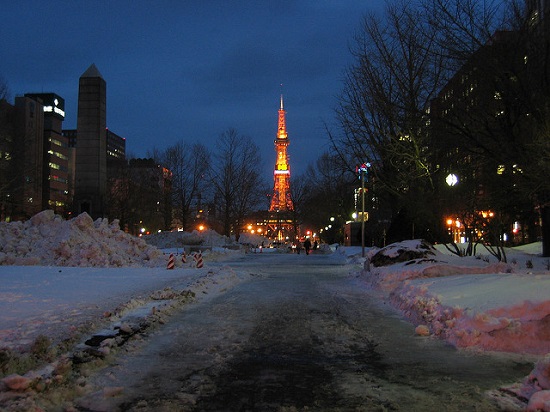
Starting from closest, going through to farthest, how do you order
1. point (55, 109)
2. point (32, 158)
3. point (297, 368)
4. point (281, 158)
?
point (297, 368)
point (32, 158)
point (55, 109)
point (281, 158)

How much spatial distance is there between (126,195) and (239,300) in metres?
54.2

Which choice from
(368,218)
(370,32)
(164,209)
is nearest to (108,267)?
(370,32)

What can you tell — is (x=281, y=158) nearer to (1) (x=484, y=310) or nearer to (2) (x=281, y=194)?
(2) (x=281, y=194)

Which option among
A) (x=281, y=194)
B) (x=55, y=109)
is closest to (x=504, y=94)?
(x=281, y=194)

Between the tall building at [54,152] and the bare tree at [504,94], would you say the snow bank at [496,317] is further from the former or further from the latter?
the tall building at [54,152]

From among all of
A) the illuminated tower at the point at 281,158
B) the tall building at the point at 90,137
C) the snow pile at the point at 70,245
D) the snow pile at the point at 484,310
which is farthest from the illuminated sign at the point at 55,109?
the snow pile at the point at 484,310

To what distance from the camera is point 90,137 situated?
3616cm

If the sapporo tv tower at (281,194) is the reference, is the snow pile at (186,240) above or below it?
below

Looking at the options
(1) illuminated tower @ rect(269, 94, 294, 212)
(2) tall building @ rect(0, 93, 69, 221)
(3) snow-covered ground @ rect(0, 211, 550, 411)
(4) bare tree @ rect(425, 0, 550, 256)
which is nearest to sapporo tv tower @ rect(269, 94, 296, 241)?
(1) illuminated tower @ rect(269, 94, 294, 212)

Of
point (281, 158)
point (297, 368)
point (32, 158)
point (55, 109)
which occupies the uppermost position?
point (55, 109)

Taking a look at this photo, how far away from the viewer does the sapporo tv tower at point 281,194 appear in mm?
96625

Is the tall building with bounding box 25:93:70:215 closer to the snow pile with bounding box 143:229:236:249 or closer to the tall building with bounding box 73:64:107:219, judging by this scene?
the snow pile with bounding box 143:229:236:249

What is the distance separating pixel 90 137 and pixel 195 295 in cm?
2549

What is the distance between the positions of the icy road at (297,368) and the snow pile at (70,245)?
14.2 meters
